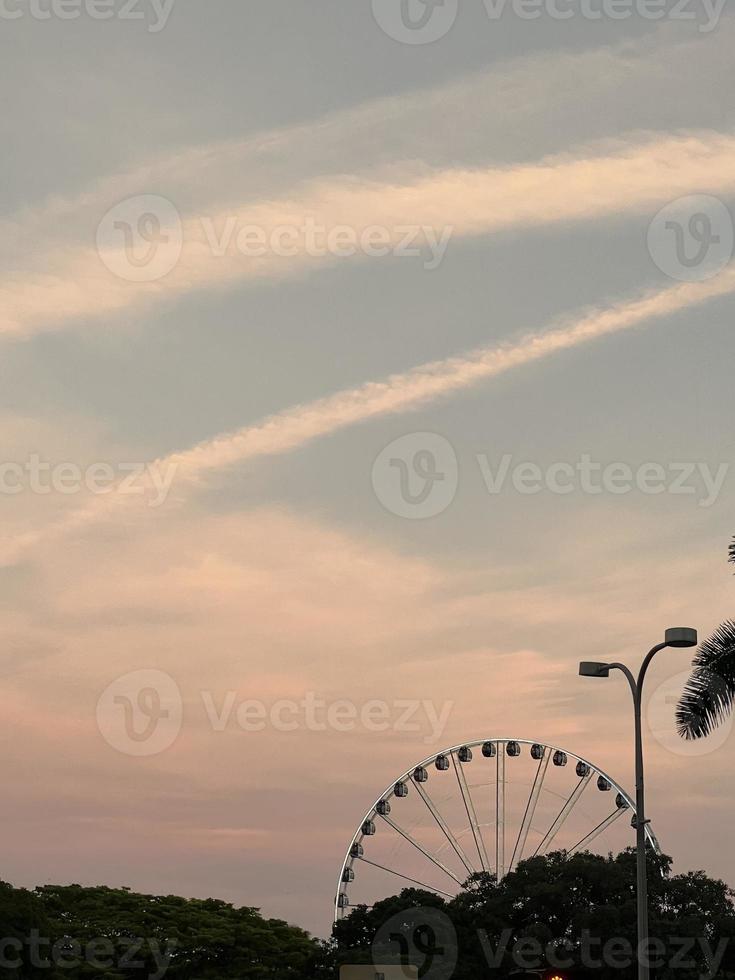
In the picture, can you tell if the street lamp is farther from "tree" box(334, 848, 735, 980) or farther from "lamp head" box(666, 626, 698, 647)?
"tree" box(334, 848, 735, 980)

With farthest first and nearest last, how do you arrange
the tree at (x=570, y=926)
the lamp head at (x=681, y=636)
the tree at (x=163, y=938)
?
the tree at (x=163, y=938)
the tree at (x=570, y=926)
the lamp head at (x=681, y=636)

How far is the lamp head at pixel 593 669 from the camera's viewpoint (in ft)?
87.1

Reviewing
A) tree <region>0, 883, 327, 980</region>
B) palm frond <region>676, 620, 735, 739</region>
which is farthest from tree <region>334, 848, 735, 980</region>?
palm frond <region>676, 620, 735, 739</region>

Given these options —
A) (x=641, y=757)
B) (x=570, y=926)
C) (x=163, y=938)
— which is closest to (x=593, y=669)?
(x=641, y=757)

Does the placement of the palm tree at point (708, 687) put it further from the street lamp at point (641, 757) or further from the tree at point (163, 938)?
the tree at point (163, 938)

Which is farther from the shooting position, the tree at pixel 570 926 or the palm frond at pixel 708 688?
the tree at pixel 570 926

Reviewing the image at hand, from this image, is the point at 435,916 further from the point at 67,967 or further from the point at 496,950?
the point at 67,967

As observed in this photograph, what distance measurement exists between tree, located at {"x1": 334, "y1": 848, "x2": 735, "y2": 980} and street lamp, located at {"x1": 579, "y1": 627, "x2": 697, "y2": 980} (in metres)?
25.8

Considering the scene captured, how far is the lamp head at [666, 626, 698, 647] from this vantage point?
24.2 meters

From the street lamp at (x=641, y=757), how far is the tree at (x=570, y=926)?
84.6 ft

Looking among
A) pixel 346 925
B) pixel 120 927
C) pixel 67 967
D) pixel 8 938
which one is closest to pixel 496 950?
pixel 346 925

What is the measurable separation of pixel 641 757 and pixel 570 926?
3102 centimetres

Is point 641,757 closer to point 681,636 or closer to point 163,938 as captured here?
point 681,636

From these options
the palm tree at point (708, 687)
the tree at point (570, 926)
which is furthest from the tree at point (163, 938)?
the palm tree at point (708, 687)
